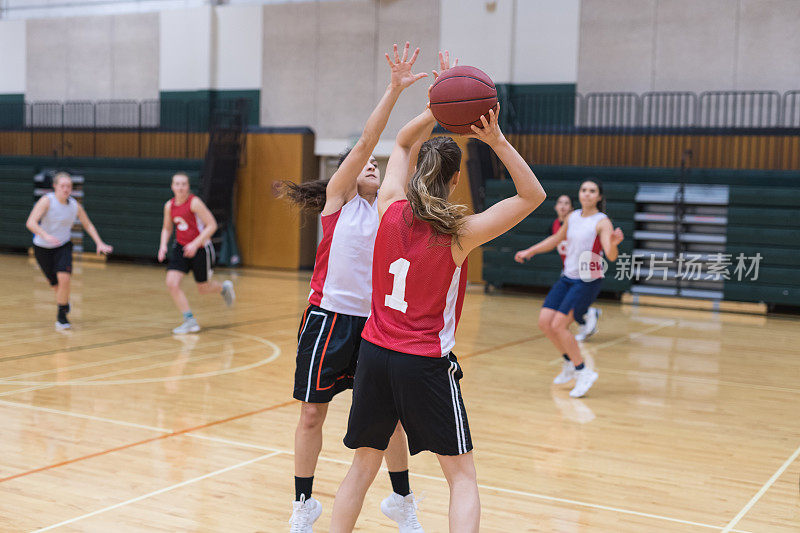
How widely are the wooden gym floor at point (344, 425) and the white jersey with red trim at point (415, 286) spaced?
51.4 inches

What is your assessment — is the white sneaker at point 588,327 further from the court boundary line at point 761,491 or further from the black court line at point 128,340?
the court boundary line at point 761,491

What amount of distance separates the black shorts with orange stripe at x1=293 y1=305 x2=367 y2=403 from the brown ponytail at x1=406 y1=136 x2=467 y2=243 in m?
0.85

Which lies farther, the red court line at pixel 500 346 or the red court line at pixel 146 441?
the red court line at pixel 500 346

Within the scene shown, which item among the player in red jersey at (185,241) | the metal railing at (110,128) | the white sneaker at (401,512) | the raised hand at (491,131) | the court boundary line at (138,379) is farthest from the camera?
the metal railing at (110,128)

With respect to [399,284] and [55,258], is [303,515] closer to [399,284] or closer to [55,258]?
[399,284]

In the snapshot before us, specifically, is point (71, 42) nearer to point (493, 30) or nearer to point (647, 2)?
point (493, 30)

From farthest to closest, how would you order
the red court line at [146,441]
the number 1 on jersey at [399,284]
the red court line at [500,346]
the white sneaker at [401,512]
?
the red court line at [500,346] → the red court line at [146,441] → the white sneaker at [401,512] → the number 1 on jersey at [399,284]

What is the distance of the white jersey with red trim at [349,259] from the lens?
3.59 meters

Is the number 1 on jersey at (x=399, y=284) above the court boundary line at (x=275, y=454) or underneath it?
above

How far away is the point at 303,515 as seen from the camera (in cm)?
360

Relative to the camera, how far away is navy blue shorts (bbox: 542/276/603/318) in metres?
6.82

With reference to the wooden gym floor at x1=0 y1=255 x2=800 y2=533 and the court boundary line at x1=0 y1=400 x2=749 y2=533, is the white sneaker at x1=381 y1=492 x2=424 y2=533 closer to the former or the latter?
the wooden gym floor at x1=0 y1=255 x2=800 y2=533

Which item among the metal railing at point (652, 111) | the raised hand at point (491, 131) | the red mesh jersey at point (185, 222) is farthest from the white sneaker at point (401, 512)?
the metal railing at point (652, 111)

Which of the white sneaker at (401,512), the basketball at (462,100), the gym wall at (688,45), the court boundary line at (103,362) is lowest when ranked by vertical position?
the court boundary line at (103,362)
